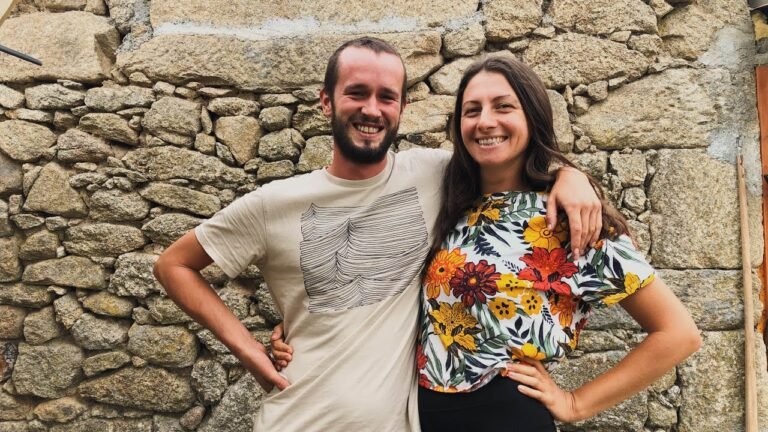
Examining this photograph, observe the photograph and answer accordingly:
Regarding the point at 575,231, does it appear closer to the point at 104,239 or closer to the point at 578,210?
the point at 578,210

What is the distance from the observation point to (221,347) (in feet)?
7.43

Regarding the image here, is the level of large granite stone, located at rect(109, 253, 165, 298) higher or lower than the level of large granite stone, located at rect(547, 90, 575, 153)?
lower

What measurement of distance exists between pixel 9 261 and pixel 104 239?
1.51 ft

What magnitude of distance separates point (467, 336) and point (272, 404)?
1.99 ft

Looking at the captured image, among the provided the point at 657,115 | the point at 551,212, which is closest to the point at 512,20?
the point at 657,115

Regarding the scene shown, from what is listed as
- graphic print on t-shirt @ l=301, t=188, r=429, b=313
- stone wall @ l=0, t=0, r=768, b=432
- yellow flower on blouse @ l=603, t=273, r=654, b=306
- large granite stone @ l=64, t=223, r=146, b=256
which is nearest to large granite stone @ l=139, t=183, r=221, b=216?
stone wall @ l=0, t=0, r=768, b=432

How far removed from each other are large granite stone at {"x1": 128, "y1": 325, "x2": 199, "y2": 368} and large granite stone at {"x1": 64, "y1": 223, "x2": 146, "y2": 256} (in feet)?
1.29

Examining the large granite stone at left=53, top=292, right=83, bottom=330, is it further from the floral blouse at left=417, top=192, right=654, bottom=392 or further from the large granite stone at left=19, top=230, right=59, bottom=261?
the floral blouse at left=417, top=192, right=654, bottom=392

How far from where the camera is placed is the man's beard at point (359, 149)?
57.3 inches

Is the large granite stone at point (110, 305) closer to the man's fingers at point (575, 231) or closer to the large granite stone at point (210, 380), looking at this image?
the large granite stone at point (210, 380)

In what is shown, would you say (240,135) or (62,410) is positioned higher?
(240,135)

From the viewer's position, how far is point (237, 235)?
154 cm

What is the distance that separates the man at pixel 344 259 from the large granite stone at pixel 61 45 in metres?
1.40

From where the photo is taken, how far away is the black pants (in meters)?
1.23
